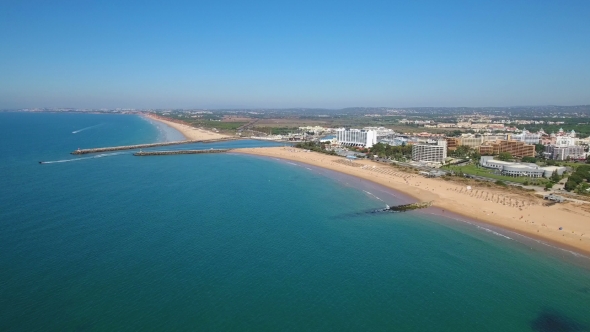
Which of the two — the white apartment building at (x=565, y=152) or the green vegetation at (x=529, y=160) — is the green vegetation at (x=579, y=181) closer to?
the green vegetation at (x=529, y=160)

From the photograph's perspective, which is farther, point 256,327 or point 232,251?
point 232,251

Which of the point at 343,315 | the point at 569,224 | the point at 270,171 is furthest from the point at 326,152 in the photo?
the point at 343,315

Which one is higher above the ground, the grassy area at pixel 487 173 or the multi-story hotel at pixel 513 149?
the multi-story hotel at pixel 513 149

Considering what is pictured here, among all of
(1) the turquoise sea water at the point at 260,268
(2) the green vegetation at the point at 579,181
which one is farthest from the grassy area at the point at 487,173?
(1) the turquoise sea water at the point at 260,268

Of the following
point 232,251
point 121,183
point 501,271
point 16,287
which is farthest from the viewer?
point 121,183

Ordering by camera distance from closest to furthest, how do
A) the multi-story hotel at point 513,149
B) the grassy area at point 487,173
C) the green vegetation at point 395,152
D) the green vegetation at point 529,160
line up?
the grassy area at point 487,173 → the green vegetation at point 529,160 → the green vegetation at point 395,152 → the multi-story hotel at point 513,149

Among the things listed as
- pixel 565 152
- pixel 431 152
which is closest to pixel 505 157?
pixel 431 152

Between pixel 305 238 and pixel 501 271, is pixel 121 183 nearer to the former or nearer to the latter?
pixel 305 238
